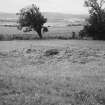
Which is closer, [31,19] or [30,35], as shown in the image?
[31,19]

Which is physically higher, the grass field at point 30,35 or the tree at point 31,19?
the tree at point 31,19

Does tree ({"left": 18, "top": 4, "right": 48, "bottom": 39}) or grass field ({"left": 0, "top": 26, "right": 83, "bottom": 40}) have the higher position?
tree ({"left": 18, "top": 4, "right": 48, "bottom": 39})

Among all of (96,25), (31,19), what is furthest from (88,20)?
(31,19)

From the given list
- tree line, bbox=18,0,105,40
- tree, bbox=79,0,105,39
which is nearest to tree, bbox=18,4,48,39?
tree line, bbox=18,0,105,40

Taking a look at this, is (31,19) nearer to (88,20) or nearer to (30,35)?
(30,35)

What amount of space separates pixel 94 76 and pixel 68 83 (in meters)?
2.14

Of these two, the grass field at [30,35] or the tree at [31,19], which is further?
the tree at [31,19]

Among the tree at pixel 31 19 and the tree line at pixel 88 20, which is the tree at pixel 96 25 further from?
the tree at pixel 31 19

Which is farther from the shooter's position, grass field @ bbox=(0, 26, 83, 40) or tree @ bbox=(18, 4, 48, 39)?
tree @ bbox=(18, 4, 48, 39)

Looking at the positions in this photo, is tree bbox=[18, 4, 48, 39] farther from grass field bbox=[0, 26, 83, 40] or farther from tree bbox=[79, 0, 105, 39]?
tree bbox=[79, 0, 105, 39]

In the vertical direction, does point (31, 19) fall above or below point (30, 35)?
above

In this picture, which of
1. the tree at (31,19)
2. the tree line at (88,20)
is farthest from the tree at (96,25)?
the tree at (31,19)

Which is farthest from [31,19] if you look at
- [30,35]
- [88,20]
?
[88,20]

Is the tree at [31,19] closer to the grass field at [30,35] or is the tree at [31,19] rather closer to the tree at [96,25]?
the grass field at [30,35]
